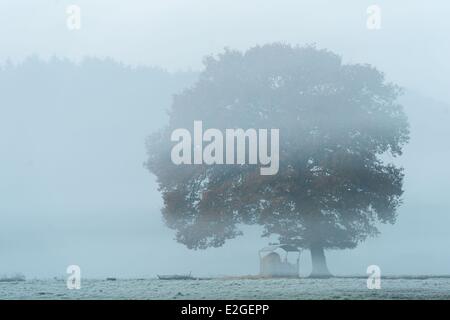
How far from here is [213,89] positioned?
8.48m

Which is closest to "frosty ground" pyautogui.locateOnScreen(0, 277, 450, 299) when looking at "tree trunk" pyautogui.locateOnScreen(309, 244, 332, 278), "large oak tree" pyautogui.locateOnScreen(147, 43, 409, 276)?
"tree trunk" pyautogui.locateOnScreen(309, 244, 332, 278)

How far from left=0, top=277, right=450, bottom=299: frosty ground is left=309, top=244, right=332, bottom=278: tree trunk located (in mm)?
118

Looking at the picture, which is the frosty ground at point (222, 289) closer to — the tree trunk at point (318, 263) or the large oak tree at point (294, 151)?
the tree trunk at point (318, 263)

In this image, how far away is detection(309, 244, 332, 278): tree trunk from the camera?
8461 mm

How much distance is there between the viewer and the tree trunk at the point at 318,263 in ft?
27.8

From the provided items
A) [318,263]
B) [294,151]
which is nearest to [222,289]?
[318,263]

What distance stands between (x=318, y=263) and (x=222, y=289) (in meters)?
0.87

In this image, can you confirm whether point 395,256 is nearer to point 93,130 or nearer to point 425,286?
point 425,286

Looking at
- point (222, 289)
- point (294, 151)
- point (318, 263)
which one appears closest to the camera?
point (222, 289)

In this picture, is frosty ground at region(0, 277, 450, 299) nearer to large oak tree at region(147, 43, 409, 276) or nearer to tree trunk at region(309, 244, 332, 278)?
tree trunk at region(309, 244, 332, 278)

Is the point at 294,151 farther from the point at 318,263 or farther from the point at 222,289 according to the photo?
the point at 222,289

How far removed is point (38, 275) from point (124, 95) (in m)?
1.46

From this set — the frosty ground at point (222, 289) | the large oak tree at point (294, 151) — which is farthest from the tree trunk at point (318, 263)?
the frosty ground at point (222, 289)

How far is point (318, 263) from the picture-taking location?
338 inches
